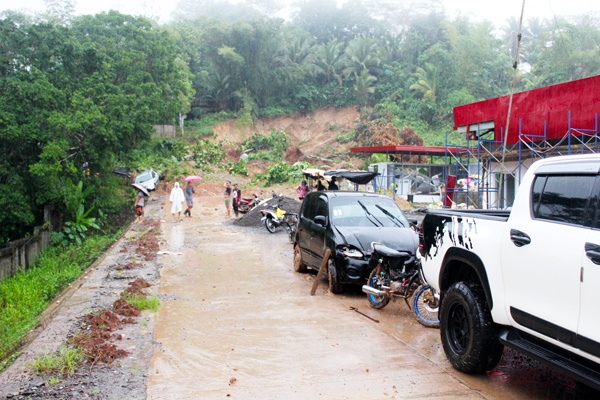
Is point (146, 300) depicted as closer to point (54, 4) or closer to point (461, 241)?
point (461, 241)

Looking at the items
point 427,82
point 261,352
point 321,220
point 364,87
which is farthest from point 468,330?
point 364,87

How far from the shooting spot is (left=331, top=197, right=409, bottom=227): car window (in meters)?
10.1

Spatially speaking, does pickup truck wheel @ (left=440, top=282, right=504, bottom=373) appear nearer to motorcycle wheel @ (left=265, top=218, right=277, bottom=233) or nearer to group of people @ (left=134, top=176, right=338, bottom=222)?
motorcycle wheel @ (left=265, top=218, right=277, bottom=233)

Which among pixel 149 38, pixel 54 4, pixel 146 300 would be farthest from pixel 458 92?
pixel 146 300

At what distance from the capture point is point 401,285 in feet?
25.5

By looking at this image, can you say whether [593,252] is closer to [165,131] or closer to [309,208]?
[309,208]

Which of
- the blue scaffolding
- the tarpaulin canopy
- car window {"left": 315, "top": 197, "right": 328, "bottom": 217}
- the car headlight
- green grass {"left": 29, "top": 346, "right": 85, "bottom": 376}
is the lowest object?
green grass {"left": 29, "top": 346, "right": 85, "bottom": 376}

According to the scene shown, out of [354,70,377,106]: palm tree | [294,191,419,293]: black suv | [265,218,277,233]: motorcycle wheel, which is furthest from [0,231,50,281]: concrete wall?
[354,70,377,106]: palm tree

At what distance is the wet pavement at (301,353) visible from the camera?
16.4 ft

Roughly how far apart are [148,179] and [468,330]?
31.7m

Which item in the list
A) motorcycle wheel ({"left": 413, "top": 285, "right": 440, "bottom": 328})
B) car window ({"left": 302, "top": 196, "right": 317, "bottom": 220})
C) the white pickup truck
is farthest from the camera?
car window ({"left": 302, "top": 196, "right": 317, "bottom": 220})

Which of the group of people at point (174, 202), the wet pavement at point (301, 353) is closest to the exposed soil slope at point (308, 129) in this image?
the group of people at point (174, 202)

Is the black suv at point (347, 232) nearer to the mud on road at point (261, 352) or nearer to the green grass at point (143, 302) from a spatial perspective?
the mud on road at point (261, 352)

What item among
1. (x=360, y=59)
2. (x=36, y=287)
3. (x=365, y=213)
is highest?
(x=360, y=59)
